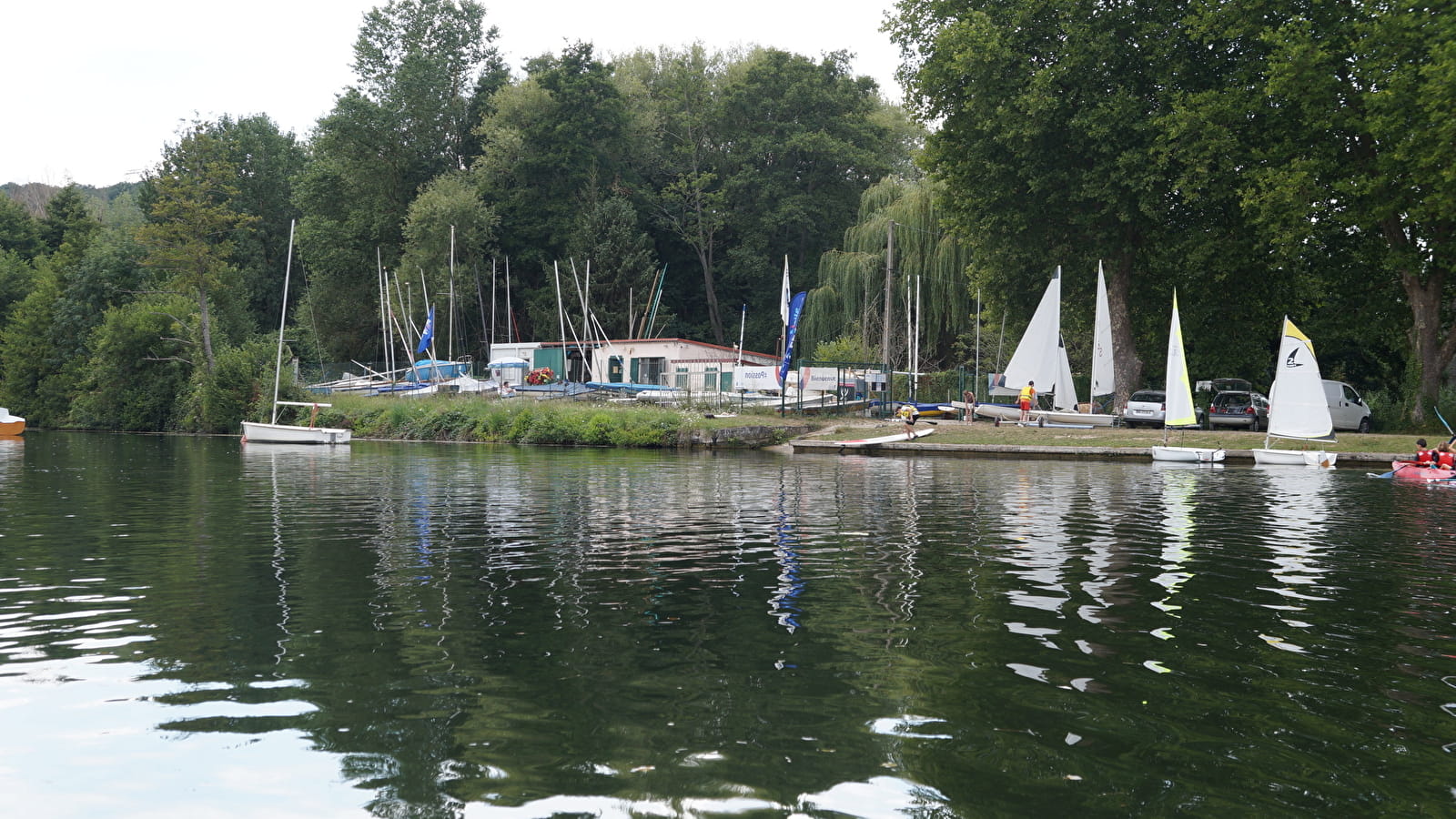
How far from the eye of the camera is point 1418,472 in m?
26.9

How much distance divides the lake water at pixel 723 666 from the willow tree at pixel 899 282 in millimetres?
39838

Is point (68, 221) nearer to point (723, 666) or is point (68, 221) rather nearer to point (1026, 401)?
point (1026, 401)

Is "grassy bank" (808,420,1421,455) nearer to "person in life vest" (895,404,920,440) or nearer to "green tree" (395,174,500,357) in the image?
"person in life vest" (895,404,920,440)

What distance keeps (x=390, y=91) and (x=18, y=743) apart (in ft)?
271

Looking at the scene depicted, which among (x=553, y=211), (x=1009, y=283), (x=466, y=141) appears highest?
(x=466, y=141)

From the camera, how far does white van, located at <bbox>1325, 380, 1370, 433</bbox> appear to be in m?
39.9

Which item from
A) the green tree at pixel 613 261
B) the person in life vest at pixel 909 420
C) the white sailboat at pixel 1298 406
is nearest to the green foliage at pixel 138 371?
the green tree at pixel 613 261

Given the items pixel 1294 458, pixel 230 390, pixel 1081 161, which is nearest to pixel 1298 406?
pixel 1294 458

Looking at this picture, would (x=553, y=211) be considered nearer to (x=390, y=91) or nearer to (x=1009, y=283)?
(x=390, y=91)

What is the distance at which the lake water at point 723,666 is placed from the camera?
5.47 meters

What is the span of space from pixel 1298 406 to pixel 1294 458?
157 centimetres

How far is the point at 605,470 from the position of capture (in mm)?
29688

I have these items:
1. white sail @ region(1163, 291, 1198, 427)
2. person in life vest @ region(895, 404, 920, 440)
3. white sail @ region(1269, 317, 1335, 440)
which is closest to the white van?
white sail @ region(1269, 317, 1335, 440)

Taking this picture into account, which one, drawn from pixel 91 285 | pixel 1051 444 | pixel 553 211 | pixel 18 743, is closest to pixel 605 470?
pixel 1051 444
